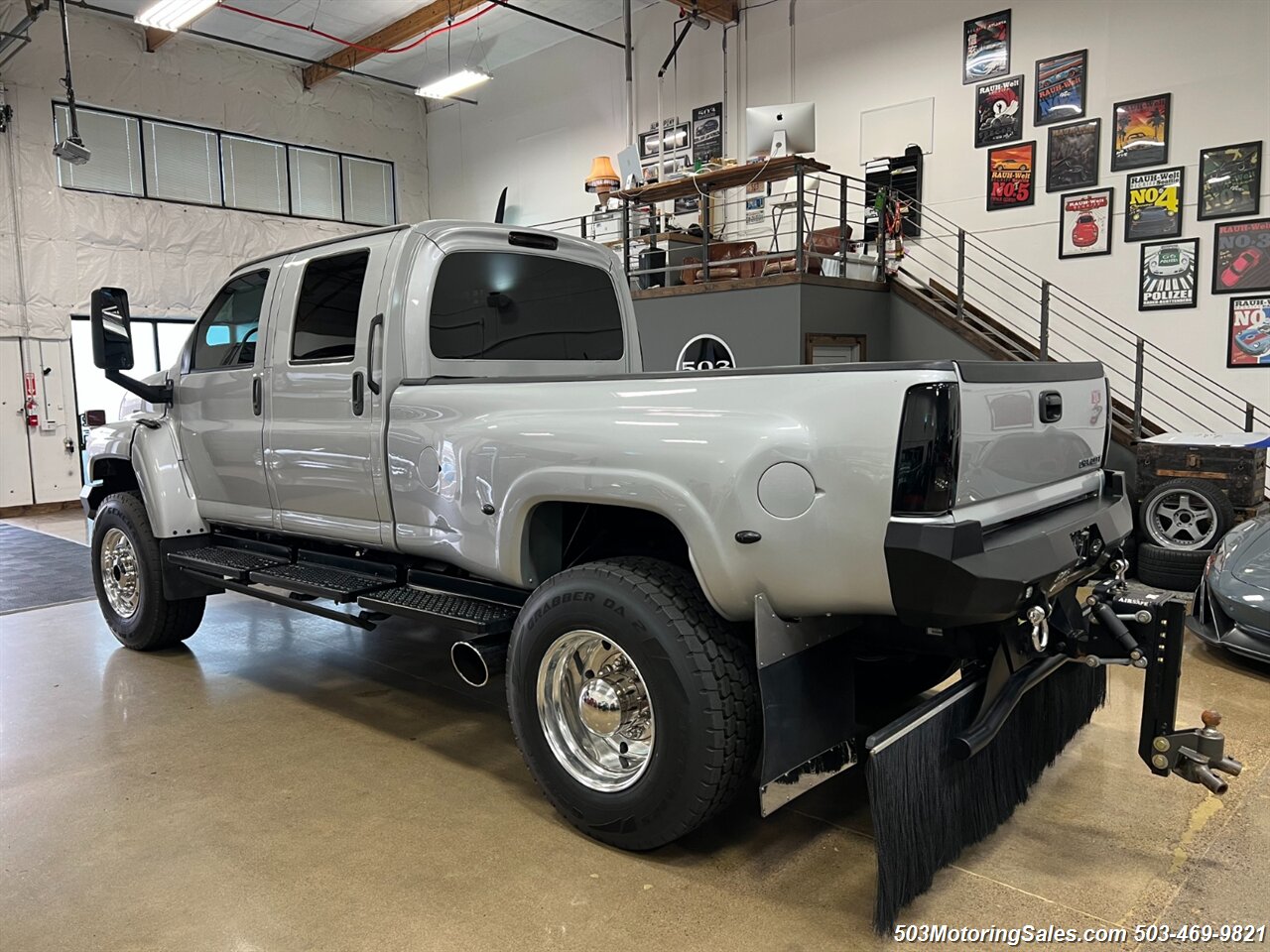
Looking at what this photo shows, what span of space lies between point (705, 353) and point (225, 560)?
5991mm

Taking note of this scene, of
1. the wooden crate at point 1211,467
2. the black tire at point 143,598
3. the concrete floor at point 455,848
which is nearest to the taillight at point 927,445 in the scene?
the concrete floor at point 455,848

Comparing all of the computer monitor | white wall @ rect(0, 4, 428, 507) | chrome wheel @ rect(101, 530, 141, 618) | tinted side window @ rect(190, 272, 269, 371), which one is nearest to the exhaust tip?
tinted side window @ rect(190, 272, 269, 371)

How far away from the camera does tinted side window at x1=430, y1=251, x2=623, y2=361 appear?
3529mm

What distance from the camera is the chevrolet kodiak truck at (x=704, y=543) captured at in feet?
7.17

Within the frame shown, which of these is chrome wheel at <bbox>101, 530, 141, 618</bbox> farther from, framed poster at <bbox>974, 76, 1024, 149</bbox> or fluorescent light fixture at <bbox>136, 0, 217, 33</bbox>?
framed poster at <bbox>974, 76, 1024, 149</bbox>

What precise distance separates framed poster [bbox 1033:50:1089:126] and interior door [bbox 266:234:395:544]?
8.60 metres

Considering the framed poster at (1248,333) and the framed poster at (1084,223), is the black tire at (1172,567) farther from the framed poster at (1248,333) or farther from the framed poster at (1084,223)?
the framed poster at (1084,223)

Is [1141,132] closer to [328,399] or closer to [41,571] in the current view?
[328,399]

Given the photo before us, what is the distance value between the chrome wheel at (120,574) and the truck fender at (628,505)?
9.54ft

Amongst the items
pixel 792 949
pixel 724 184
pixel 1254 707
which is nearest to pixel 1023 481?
pixel 792 949

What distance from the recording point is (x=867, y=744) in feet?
6.98

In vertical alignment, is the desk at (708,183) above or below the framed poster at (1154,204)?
above

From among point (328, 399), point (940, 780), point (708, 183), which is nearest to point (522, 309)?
point (328, 399)

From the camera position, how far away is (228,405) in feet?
13.8
